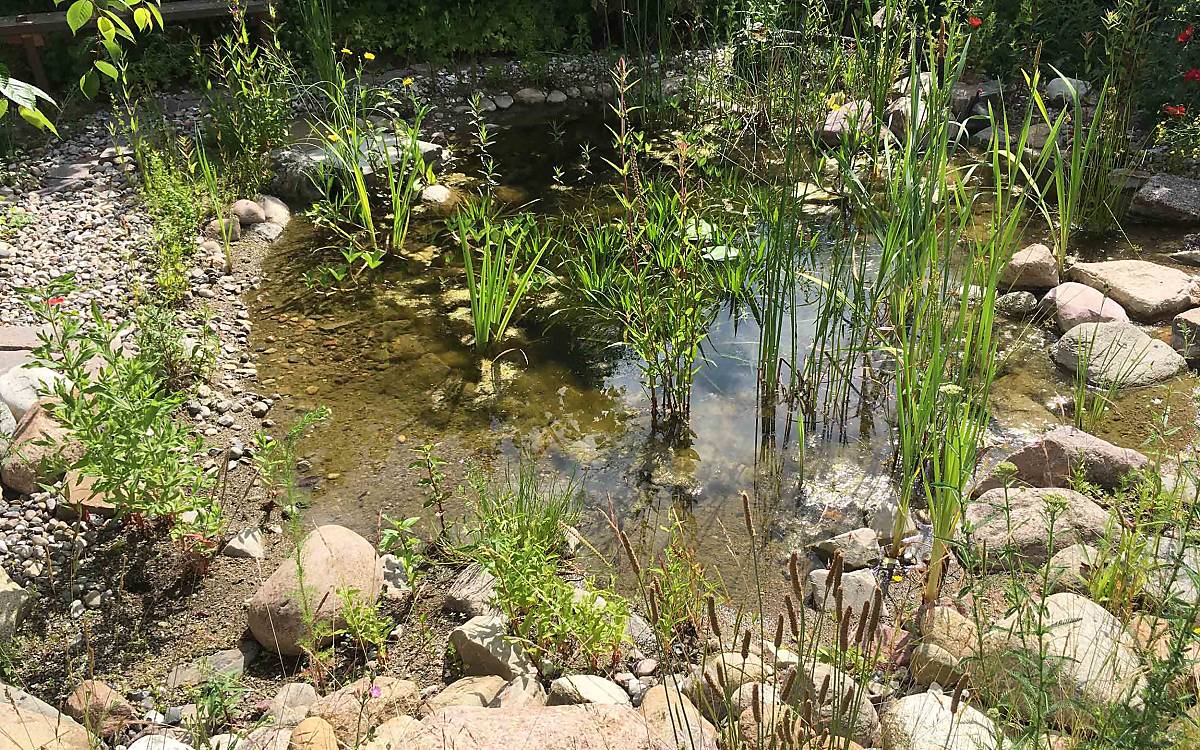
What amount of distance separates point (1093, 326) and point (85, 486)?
3.85 m

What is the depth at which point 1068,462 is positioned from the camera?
10.5ft

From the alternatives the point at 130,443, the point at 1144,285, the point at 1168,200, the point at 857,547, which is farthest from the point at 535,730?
the point at 1168,200

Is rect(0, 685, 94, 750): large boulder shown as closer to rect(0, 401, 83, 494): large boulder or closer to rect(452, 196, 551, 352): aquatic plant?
rect(0, 401, 83, 494): large boulder

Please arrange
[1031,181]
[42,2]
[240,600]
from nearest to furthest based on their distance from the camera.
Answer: [240,600], [1031,181], [42,2]

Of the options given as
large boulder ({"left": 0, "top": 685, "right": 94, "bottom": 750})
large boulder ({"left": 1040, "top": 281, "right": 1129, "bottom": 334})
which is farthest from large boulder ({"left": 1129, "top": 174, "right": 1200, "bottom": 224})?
large boulder ({"left": 0, "top": 685, "right": 94, "bottom": 750})

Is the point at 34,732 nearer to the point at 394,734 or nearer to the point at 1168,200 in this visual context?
the point at 394,734

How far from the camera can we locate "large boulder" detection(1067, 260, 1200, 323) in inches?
166

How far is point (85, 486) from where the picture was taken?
3150mm

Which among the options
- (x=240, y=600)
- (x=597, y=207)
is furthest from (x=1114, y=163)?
(x=240, y=600)

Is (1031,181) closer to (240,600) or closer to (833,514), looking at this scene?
(833,514)

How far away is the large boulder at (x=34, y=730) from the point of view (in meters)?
2.03

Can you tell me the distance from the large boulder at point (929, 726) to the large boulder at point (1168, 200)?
3.77 meters

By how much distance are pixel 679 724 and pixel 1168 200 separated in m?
4.39

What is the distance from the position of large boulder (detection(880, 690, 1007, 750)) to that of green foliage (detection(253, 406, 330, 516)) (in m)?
1.91
